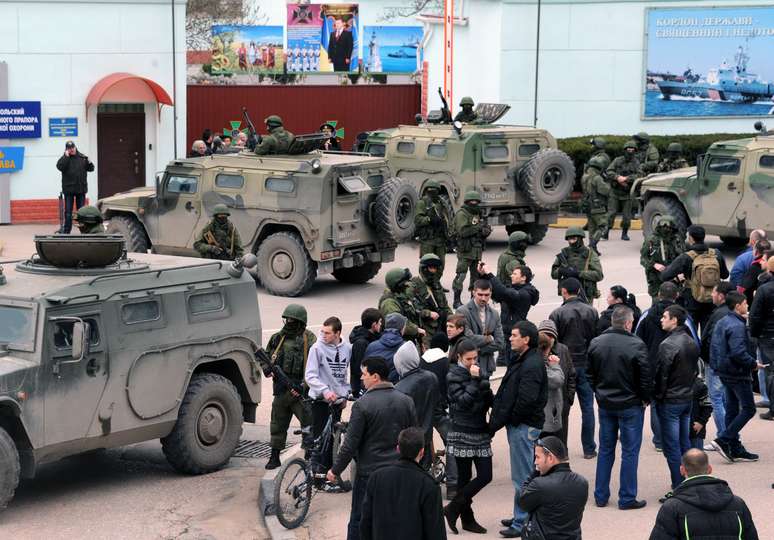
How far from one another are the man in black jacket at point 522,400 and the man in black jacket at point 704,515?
2.40m

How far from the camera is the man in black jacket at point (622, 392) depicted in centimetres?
1069

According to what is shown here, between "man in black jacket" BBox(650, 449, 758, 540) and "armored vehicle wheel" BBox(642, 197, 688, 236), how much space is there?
15499 mm

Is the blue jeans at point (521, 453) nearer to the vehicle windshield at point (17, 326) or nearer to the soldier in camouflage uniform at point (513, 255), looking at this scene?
the vehicle windshield at point (17, 326)

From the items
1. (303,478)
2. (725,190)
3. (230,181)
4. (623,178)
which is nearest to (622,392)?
(303,478)

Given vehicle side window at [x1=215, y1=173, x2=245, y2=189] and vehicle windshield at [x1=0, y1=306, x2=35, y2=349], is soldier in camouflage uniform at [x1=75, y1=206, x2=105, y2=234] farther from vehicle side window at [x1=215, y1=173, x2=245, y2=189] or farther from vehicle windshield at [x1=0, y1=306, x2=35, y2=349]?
vehicle windshield at [x1=0, y1=306, x2=35, y2=349]

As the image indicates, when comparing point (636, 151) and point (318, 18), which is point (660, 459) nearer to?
point (636, 151)

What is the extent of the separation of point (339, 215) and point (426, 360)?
9.13 metres

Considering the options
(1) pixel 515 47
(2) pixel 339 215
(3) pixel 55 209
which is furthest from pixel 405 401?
(1) pixel 515 47

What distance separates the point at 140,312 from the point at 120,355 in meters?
0.42

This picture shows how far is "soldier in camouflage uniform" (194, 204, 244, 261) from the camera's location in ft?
61.0

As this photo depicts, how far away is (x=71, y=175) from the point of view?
24.4 meters

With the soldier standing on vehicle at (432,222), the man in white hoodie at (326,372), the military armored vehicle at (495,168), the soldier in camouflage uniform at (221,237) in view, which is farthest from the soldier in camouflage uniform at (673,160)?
the man in white hoodie at (326,372)

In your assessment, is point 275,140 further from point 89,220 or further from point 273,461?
point 273,461

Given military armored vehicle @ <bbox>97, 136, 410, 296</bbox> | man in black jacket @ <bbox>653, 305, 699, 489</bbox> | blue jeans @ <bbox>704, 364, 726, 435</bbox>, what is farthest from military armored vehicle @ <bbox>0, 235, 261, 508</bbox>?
military armored vehicle @ <bbox>97, 136, 410, 296</bbox>
